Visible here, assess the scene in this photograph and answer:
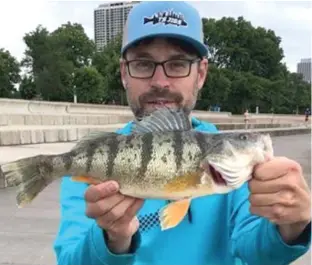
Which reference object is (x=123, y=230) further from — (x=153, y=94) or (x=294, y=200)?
(x=153, y=94)

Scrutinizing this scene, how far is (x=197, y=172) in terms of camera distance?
1.57 m

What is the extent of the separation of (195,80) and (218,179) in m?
0.84

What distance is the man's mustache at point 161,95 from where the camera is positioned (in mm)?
2236

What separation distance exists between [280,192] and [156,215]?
0.74 metres

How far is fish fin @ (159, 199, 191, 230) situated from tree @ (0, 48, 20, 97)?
43.5 m

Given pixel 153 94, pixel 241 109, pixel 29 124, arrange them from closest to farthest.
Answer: pixel 153 94, pixel 29 124, pixel 241 109

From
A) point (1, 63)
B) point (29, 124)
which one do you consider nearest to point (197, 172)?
point (29, 124)

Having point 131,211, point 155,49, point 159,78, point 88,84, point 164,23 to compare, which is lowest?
point 131,211

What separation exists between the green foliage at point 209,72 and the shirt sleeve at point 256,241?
27.4 m

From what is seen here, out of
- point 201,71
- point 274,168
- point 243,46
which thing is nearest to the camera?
point 274,168

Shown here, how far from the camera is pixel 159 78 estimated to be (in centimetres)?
223

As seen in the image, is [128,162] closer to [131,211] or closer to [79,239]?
[131,211]

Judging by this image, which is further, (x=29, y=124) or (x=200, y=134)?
(x=29, y=124)

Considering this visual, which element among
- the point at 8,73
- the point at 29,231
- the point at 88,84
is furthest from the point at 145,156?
the point at 8,73
